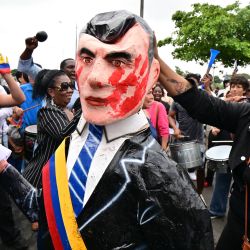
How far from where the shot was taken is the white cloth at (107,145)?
132 centimetres

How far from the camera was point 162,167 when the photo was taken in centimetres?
129

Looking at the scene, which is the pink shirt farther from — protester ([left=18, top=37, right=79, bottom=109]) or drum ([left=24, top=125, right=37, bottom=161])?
drum ([left=24, top=125, right=37, bottom=161])

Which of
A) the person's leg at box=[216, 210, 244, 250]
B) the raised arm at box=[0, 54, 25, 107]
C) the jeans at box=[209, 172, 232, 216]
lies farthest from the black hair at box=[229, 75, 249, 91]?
the raised arm at box=[0, 54, 25, 107]

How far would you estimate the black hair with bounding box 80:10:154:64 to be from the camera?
4.26 ft

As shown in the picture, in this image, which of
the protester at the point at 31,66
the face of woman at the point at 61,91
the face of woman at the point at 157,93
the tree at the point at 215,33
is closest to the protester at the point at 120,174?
the face of woman at the point at 61,91

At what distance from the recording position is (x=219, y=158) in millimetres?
3797

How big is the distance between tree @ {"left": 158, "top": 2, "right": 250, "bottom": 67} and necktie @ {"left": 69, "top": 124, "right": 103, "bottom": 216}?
21.1 metres

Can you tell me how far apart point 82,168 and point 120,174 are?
166 mm

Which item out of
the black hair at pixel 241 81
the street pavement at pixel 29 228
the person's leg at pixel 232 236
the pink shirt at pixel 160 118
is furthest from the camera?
the pink shirt at pixel 160 118

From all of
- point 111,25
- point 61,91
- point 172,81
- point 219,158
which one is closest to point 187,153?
point 219,158

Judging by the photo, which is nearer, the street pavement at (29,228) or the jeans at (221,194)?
the street pavement at (29,228)

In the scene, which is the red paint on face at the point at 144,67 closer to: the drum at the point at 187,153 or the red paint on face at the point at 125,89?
the red paint on face at the point at 125,89

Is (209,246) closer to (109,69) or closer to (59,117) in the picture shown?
(109,69)

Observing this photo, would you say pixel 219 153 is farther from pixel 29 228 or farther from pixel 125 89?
pixel 125 89
